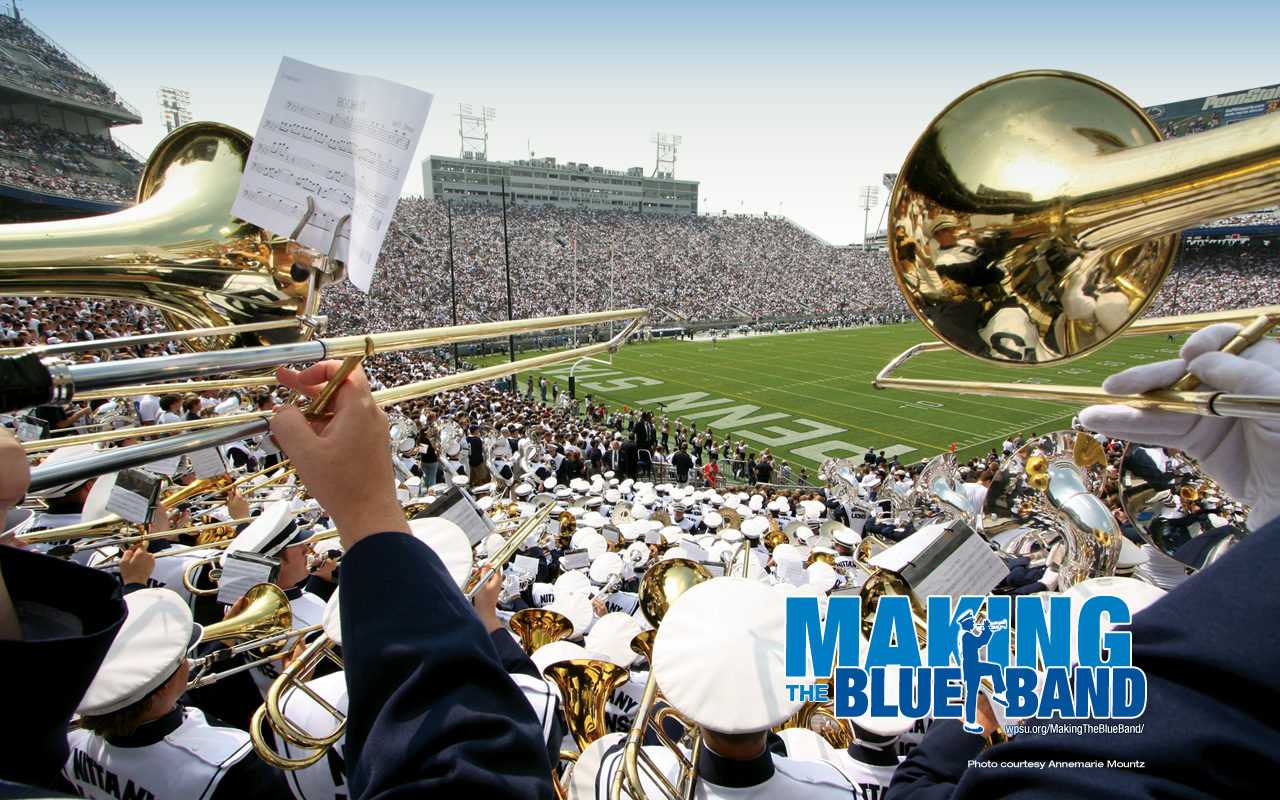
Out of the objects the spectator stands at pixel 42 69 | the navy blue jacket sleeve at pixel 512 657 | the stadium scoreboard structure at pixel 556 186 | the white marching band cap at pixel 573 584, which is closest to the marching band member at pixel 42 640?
the navy blue jacket sleeve at pixel 512 657

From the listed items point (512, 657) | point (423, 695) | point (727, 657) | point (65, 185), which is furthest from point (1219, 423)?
point (65, 185)

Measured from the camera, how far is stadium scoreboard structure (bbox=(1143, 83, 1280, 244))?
48906mm

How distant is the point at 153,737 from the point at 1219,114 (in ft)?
274

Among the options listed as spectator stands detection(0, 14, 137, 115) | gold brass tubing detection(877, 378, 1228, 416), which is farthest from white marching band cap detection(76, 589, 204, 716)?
spectator stands detection(0, 14, 137, 115)

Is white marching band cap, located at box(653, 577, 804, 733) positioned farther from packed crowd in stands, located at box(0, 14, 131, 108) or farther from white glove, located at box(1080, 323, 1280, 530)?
packed crowd in stands, located at box(0, 14, 131, 108)

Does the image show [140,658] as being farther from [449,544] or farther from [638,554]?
[638,554]

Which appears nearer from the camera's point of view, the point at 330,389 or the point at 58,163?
the point at 330,389

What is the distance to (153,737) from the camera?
78.8 inches

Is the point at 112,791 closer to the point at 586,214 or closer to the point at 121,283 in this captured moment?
the point at 121,283

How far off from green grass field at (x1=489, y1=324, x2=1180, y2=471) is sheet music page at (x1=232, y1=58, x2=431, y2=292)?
44.4 ft

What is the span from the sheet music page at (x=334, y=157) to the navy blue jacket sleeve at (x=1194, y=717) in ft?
5.65

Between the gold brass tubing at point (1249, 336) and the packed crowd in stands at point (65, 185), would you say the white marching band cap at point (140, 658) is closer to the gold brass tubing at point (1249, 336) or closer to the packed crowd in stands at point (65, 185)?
the gold brass tubing at point (1249, 336)

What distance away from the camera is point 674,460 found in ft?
45.0

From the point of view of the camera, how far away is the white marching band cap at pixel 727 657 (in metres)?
1.70
